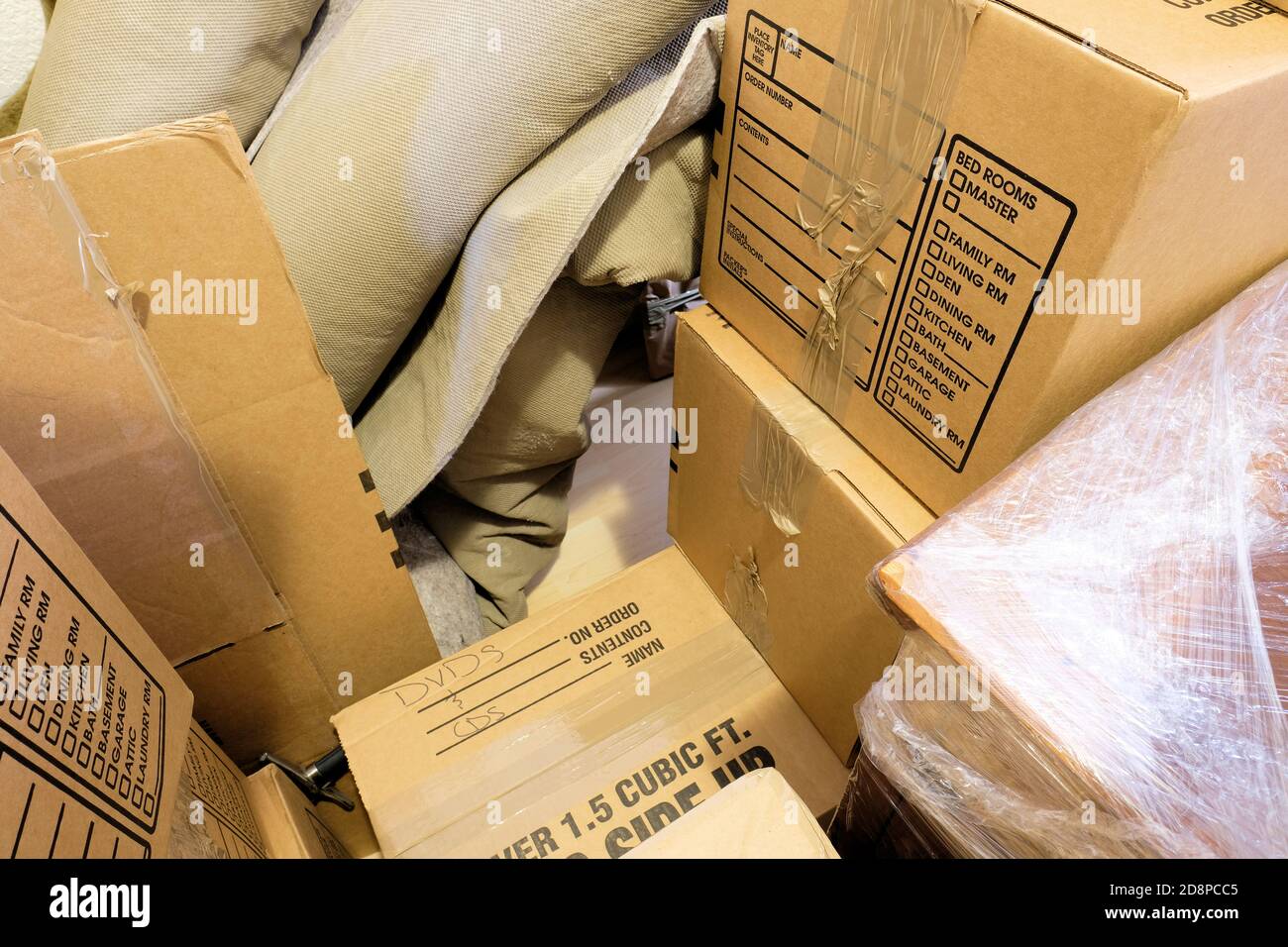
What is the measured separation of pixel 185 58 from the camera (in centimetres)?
82

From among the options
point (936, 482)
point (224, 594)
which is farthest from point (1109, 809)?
point (224, 594)

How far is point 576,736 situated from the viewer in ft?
2.77

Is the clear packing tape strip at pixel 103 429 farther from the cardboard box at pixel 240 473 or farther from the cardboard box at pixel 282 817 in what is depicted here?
the cardboard box at pixel 282 817

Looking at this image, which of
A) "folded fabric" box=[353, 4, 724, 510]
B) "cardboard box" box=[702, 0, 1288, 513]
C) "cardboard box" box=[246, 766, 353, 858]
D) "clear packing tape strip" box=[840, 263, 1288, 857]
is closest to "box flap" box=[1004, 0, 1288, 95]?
"cardboard box" box=[702, 0, 1288, 513]

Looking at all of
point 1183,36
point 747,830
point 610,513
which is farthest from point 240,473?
point 1183,36

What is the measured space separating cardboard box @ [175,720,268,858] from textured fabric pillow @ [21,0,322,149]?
0.62 metres

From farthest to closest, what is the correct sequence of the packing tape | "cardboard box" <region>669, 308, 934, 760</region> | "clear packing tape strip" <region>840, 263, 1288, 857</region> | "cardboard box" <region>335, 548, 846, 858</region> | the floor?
the floor → "cardboard box" <region>335, 548, 846, 858</region> → "cardboard box" <region>669, 308, 934, 760</region> → the packing tape → "clear packing tape strip" <region>840, 263, 1288, 857</region>

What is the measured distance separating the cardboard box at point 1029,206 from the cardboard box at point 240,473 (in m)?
0.43

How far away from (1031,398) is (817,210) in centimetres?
23

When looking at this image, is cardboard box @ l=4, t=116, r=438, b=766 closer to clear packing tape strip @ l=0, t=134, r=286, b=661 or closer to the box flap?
clear packing tape strip @ l=0, t=134, r=286, b=661

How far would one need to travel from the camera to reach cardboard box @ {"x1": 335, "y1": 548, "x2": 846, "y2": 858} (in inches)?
31.3

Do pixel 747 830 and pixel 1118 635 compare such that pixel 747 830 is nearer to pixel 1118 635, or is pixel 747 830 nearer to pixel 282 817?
pixel 1118 635

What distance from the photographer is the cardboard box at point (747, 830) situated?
45 cm
